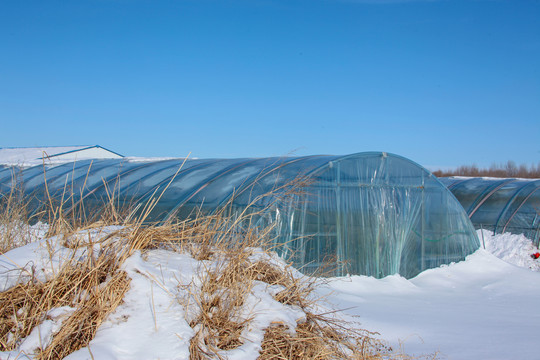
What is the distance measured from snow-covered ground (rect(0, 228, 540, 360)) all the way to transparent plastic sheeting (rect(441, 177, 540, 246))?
3793 mm

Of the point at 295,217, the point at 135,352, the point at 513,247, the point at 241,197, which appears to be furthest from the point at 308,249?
the point at 513,247

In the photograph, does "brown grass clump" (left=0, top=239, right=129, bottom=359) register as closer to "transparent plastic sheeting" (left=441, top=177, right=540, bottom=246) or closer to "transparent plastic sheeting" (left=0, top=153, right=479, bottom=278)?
"transparent plastic sheeting" (left=0, top=153, right=479, bottom=278)

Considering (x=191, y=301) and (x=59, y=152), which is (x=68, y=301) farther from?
(x=59, y=152)

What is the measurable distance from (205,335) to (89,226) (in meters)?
1.40

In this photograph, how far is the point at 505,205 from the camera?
584 inches

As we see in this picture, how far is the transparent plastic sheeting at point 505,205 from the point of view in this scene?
551 inches

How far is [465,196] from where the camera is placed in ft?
53.7

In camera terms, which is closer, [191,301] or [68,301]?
[68,301]

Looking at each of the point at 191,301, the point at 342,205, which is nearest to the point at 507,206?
the point at 342,205

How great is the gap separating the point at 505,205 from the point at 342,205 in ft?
27.6

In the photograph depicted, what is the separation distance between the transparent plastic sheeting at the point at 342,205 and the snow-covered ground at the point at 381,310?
0.53m

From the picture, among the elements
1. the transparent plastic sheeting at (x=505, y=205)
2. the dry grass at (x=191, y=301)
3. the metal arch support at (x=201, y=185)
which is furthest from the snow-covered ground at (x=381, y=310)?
the transparent plastic sheeting at (x=505, y=205)

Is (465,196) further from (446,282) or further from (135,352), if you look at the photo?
(135,352)

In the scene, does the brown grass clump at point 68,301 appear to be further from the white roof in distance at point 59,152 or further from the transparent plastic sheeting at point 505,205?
the white roof in distance at point 59,152
